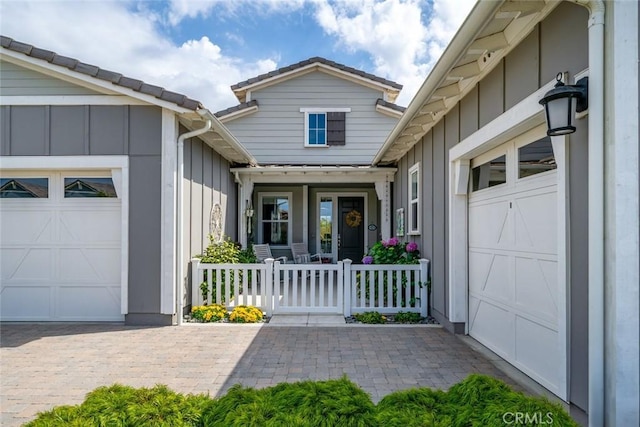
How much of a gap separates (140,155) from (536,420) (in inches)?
224

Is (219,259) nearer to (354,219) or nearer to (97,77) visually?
(97,77)

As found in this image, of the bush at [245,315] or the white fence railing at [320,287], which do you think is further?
the white fence railing at [320,287]

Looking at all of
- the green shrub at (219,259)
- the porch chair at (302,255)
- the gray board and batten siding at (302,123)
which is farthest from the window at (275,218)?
the green shrub at (219,259)

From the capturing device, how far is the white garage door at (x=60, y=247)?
5.72 m

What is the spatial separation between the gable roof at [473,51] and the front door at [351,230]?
5487 millimetres

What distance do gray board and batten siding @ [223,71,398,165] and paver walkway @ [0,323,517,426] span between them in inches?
249

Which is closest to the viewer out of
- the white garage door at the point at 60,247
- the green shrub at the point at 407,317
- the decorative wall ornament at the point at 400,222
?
the white garage door at the point at 60,247

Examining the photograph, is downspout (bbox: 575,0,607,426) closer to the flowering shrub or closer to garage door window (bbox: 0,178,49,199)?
the flowering shrub

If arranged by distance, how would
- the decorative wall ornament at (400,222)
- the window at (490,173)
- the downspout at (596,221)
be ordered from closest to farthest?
1. the downspout at (596,221)
2. the window at (490,173)
3. the decorative wall ornament at (400,222)

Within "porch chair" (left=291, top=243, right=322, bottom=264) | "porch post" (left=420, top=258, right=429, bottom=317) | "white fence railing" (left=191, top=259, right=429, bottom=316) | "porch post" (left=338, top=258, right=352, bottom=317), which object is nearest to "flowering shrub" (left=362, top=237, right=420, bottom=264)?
"porch post" (left=420, top=258, right=429, bottom=317)

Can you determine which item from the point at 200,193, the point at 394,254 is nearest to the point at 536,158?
the point at 394,254

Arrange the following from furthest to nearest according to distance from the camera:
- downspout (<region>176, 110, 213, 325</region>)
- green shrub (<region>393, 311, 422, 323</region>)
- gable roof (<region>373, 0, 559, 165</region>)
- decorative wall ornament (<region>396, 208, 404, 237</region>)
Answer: decorative wall ornament (<region>396, 208, 404, 237</region>)
green shrub (<region>393, 311, 422, 323</region>)
downspout (<region>176, 110, 213, 325</region>)
gable roof (<region>373, 0, 559, 165</region>)

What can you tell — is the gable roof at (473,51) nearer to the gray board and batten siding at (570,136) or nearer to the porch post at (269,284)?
the gray board and batten siding at (570,136)

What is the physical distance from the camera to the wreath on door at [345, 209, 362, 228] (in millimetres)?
11141
